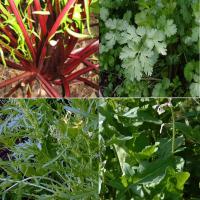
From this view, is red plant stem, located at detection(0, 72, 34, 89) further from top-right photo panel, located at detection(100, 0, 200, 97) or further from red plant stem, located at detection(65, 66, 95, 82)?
top-right photo panel, located at detection(100, 0, 200, 97)

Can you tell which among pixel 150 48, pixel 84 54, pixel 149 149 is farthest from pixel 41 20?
pixel 149 149

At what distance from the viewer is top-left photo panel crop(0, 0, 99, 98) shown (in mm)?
1109

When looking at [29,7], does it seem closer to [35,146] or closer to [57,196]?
[35,146]

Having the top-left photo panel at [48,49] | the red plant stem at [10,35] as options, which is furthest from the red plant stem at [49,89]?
the red plant stem at [10,35]

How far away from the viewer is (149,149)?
0.85 m

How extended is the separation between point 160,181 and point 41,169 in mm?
392

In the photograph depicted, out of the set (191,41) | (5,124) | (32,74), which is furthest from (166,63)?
(5,124)

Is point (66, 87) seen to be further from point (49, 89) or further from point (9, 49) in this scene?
point (9, 49)

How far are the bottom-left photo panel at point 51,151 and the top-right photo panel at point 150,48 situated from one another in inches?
4.3

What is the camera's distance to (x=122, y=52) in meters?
1.08

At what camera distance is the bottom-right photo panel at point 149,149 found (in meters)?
0.84

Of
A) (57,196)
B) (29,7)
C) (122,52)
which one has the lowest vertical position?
(57,196)

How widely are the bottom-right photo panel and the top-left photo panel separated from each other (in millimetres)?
120

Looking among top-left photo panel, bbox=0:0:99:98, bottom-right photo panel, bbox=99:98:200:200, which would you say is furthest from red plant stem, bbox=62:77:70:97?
bottom-right photo panel, bbox=99:98:200:200
